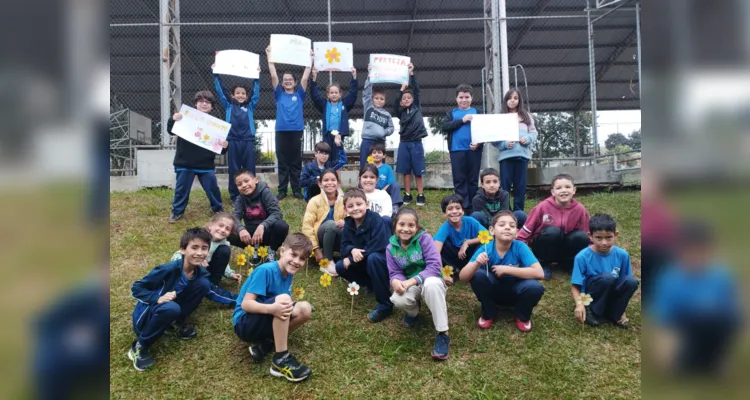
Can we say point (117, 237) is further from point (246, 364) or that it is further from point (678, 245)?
point (678, 245)

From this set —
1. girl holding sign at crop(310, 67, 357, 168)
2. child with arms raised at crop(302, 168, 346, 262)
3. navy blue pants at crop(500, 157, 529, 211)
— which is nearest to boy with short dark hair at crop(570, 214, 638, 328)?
navy blue pants at crop(500, 157, 529, 211)

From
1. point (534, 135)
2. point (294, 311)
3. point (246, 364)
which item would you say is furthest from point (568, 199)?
point (246, 364)

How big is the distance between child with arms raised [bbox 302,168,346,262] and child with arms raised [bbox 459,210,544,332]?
127 cm

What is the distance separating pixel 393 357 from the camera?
10.1ft

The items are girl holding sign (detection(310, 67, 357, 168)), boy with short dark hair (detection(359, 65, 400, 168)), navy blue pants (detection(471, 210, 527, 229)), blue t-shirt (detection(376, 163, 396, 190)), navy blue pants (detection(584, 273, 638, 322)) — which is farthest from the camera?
girl holding sign (detection(310, 67, 357, 168))

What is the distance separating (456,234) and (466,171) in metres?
2.22

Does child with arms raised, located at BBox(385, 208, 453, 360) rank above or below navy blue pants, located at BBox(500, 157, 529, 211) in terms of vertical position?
below

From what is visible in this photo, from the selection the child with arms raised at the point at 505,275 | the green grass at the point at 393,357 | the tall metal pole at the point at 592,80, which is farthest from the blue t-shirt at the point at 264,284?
the tall metal pole at the point at 592,80

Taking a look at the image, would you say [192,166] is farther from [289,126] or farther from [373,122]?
[373,122]

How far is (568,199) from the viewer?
4.04 m

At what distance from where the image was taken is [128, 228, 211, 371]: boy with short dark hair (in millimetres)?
2875

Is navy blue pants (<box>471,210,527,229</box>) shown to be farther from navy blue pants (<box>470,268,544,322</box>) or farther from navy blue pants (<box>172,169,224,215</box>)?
navy blue pants (<box>172,169,224,215</box>)

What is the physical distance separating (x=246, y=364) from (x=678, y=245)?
2970 millimetres

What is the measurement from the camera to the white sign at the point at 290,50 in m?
6.00
